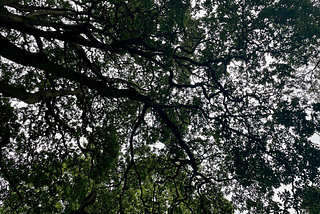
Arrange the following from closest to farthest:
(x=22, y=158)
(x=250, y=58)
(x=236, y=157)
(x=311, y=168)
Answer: (x=311, y=168) < (x=22, y=158) < (x=236, y=157) < (x=250, y=58)

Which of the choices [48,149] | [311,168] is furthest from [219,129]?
[48,149]

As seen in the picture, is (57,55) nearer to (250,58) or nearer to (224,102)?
(224,102)

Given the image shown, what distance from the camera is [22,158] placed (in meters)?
7.64

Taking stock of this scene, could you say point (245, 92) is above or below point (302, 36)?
below

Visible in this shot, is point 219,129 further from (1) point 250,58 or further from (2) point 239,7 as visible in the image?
(2) point 239,7

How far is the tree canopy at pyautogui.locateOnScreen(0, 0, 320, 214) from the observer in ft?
23.6

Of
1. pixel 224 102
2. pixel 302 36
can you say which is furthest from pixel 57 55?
pixel 302 36

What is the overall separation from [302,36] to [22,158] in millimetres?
13230

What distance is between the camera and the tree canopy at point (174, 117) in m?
7.19

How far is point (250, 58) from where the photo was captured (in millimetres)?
9125

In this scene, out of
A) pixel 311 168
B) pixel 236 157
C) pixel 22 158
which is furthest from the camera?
pixel 236 157

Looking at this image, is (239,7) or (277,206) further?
(239,7)

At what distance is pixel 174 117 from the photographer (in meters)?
9.94

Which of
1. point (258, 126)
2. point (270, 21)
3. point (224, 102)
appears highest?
point (270, 21)
